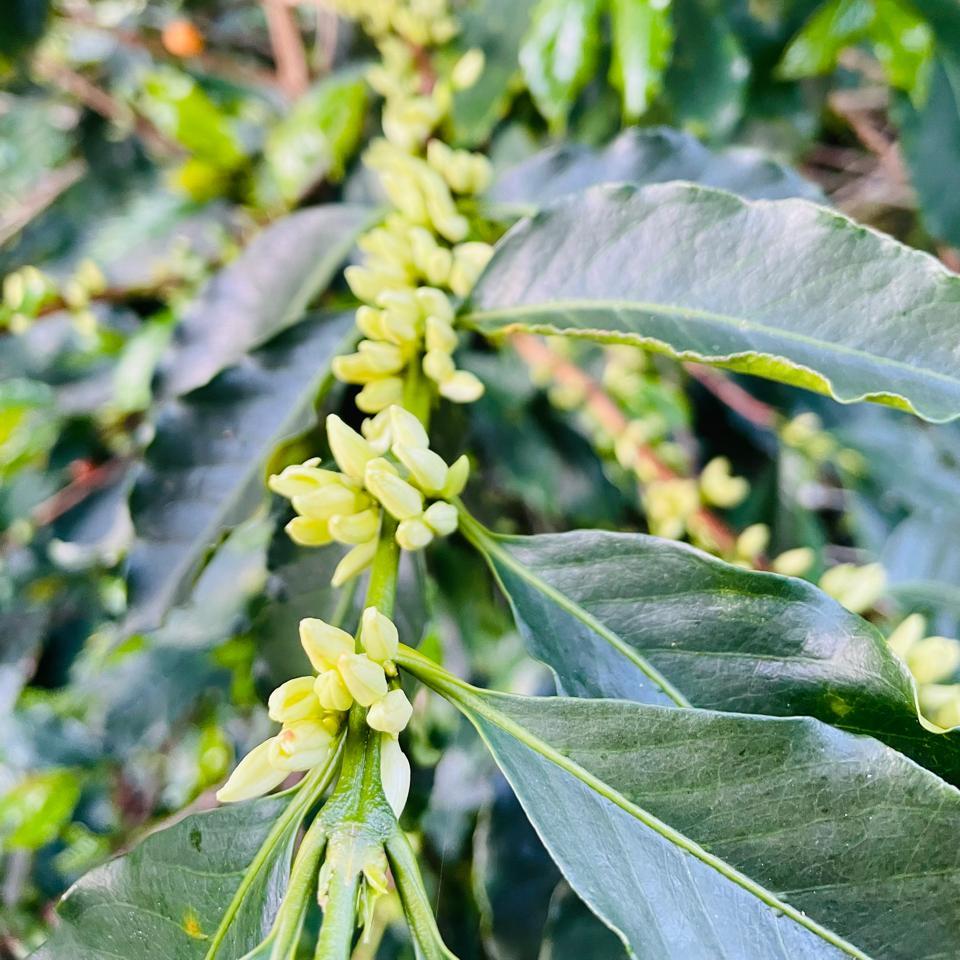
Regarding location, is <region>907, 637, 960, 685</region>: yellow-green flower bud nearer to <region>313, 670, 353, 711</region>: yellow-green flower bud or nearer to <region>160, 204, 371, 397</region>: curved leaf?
<region>313, 670, 353, 711</region>: yellow-green flower bud

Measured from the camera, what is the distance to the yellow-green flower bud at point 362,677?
0.32 meters

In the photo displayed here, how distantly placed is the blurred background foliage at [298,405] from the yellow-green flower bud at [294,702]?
15cm

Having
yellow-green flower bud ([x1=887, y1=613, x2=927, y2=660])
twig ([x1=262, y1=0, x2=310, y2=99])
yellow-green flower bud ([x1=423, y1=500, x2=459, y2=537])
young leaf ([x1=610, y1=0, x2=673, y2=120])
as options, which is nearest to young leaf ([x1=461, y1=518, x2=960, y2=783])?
yellow-green flower bud ([x1=423, y1=500, x2=459, y2=537])

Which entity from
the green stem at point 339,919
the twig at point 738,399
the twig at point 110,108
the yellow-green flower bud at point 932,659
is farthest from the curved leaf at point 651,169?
the twig at point 110,108

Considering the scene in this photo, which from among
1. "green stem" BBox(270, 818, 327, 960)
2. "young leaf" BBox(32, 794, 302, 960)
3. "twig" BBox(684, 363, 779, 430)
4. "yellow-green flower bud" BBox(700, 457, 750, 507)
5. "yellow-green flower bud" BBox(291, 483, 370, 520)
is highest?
"yellow-green flower bud" BBox(291, 483, 370, 520)

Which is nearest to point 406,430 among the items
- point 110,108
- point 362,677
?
point 362,677

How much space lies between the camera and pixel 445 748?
0.75 meters

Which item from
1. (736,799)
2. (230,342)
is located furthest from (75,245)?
(736,799)

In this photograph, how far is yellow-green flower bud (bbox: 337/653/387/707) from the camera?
315mm

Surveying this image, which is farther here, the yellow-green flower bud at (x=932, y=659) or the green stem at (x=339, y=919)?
the yellow-green flower bud at (x=932, y=659)

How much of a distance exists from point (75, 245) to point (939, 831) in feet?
3.99

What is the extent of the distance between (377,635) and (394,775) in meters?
0.06

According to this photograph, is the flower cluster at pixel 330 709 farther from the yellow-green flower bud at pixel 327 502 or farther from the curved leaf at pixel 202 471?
the curved leaf at pixel 202 471

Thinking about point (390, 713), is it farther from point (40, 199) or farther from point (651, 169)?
point (40, 199)
